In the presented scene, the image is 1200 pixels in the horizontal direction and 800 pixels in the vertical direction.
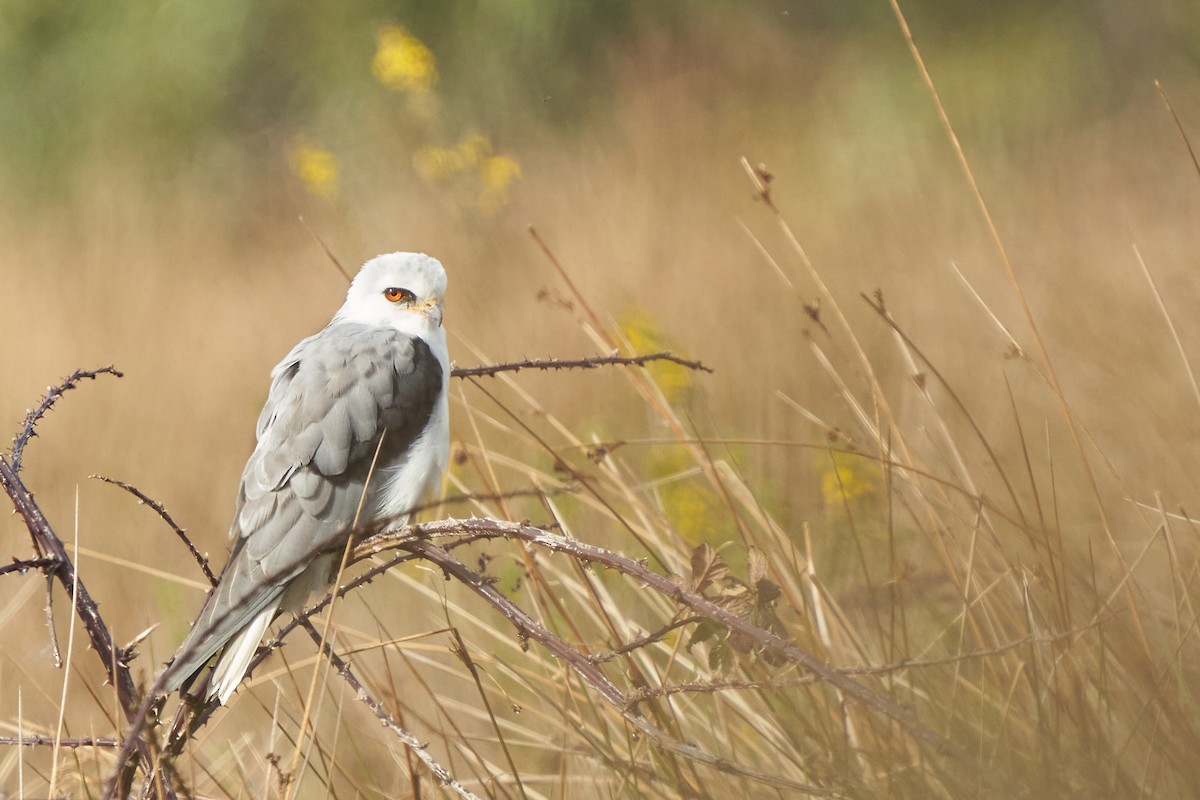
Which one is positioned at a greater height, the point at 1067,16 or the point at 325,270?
the point at 325,270

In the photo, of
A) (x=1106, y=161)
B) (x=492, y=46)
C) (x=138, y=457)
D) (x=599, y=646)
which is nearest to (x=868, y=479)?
(x=599, y=646)

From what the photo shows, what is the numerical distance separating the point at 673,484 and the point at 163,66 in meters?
9.38

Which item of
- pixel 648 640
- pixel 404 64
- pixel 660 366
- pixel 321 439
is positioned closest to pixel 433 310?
pixel 321 439

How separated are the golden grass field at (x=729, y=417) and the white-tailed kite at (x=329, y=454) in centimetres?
19

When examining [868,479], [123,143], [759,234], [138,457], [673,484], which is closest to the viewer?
[868,479]

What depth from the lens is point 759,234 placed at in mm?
6730

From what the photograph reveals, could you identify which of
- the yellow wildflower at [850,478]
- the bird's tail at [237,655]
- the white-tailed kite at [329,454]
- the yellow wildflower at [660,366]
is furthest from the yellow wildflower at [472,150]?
the bird's tail at [237,655]

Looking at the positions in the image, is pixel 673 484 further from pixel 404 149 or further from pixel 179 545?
pixel 404 149

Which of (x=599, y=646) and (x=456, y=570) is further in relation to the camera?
(x=599, y=646)

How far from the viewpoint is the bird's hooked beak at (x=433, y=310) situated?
10.3 feet

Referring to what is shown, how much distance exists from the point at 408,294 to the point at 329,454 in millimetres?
689

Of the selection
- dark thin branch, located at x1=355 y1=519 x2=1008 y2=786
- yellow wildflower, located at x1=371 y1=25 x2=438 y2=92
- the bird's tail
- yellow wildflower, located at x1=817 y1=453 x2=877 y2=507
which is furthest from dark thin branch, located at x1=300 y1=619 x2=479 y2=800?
yellow wildflower, located at x1=371 y1=25 x2=438 y2=92

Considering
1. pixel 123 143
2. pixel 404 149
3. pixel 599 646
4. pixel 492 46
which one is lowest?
pixel 599 646

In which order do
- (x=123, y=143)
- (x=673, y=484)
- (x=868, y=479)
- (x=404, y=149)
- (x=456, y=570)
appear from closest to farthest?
(x=456, y=570) < (x=868, y=479) < (x=673, y=484) < (x=404, y=149) < (x=123, y=143)
